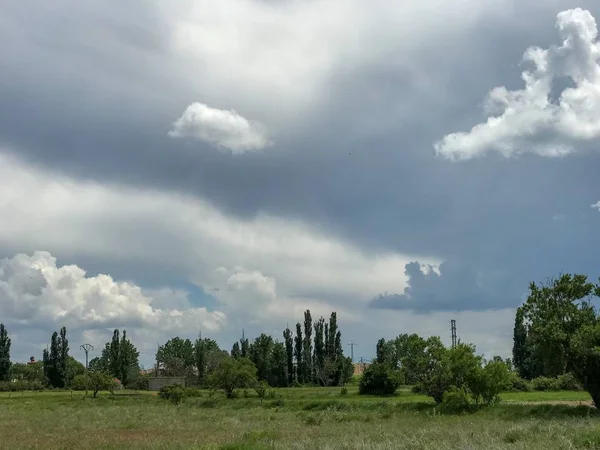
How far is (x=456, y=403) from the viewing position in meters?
45.3

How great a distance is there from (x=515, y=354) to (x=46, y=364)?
312ft

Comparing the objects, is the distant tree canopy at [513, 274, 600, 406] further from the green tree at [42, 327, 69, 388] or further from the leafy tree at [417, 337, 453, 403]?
the green tree at [42, 327, 69, 388]

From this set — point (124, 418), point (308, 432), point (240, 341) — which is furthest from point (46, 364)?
point (308, 432)

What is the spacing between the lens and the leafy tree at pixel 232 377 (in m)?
73.1

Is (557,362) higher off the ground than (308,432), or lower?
higher

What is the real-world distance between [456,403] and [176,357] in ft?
393

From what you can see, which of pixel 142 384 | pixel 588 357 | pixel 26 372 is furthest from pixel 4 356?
pixel 588 357

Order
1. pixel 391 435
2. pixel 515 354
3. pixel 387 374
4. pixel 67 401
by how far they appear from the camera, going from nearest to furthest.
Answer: pixel 391 435 → pixel 67 401 → pixel 387 374 → pixel 515 354

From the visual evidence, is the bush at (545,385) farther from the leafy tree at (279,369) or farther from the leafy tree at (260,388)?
the leafy tree at (279,369)

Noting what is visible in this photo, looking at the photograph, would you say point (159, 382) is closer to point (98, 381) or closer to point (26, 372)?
point (98, 381)

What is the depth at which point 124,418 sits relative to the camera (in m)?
45.5

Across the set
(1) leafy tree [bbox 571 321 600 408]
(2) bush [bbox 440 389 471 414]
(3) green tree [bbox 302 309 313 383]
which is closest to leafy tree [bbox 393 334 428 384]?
(2) bush [bbox 440 389 471 414]

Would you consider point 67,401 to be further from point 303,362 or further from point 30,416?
point 303,362

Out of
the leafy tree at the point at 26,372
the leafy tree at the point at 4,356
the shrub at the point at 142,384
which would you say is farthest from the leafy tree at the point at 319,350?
the leafy tree at the point at 26,372
